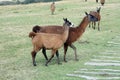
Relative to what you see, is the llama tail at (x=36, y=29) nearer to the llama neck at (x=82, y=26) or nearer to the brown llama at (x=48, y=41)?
the brown llama at (x=48, y=41)

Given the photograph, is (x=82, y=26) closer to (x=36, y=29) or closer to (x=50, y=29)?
(x=50, y=29)

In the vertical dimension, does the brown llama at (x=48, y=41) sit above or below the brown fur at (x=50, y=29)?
below

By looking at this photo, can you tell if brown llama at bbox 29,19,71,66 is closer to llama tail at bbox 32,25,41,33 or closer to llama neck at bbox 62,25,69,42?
llama neck at bbox 62,25,69,42

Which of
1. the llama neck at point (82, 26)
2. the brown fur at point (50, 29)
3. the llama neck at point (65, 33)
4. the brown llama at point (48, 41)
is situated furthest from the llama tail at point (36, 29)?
the llama neck at point (82, 26)

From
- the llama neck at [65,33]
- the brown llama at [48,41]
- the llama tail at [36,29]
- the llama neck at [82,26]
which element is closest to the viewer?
the brown llama at [48,41]

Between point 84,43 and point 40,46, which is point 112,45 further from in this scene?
point 40,46

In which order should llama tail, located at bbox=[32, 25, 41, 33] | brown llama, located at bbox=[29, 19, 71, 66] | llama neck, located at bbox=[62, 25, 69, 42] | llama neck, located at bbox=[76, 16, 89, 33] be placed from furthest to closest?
1. llama neck, located at bbox=[76, 16, 89, 33]
2. llama tail, located at bbox=[32, 25, 41, 33]
3. llama neck, located at bbox=[62, 25, 69, 42]
4. brown llama, located at bbox=[29, 19, 71, 66]

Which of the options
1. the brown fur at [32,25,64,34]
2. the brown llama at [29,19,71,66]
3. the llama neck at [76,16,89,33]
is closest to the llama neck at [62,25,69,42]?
the brown llama at [29,19,71,66]

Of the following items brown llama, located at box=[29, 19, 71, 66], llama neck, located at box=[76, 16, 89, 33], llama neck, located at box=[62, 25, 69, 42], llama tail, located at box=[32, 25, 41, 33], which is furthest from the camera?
llama neck, located at box=[76, 16, 89, 33]

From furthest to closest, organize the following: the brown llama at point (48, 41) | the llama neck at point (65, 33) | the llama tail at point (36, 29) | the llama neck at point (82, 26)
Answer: the llama neck at point (82, 26)
the llama tail at point (36, 29)
the llama neck at point (65, 33)
the brown llama at point (48, 41)

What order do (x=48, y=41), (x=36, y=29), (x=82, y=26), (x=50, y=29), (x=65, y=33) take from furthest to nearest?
(x=82, y=26), (x=50, y=29), (x=36, y=29), (x=65, y=33), (x=48, y=41)

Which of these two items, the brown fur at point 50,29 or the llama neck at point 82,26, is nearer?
the brown fur at point 50,29

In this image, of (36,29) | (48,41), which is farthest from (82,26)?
(48,41)

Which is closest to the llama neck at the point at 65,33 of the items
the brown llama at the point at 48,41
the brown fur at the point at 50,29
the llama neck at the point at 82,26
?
the brown llama at the point at 48,41
